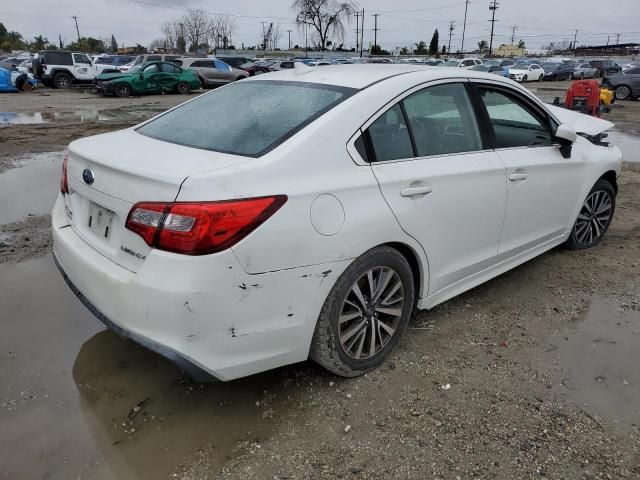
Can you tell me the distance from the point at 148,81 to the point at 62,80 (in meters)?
6.85

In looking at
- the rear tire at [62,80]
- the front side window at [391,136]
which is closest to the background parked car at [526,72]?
the rear tire at [62,80]

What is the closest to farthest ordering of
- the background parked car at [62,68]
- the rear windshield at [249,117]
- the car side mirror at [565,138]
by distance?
the rear windshield at [249,117] → the car side mirror at [565,138] → the background parked car at [62,68]

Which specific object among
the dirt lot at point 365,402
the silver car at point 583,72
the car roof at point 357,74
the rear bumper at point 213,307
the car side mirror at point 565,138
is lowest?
the silver car at point 583,72

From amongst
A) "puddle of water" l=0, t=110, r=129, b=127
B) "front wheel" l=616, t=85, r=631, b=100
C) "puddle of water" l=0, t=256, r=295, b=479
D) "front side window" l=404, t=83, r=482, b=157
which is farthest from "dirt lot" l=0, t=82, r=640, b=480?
"front wheel" l=616, t=85, r=631, b=100

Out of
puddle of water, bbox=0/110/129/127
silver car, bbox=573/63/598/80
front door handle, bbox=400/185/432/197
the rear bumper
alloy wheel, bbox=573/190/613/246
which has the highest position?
front door handle, bbox=400/185/432/197

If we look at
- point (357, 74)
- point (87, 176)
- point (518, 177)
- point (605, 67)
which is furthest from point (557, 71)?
point (87, 176)

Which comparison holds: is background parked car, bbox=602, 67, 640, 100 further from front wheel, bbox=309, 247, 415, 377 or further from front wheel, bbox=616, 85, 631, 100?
front wheel, bbox=309, 247, 415, 377

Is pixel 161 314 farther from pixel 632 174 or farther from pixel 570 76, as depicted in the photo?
pixel 570 76

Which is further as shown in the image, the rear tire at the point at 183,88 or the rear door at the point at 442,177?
the rear tire at the point at 183,88

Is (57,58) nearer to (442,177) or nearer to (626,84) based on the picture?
(626,84)

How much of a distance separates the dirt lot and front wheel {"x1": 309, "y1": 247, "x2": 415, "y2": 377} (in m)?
0.15

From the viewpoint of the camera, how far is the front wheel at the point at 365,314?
8.24ft

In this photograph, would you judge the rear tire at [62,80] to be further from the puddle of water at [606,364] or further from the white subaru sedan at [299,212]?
the puddle of water at [606,364]

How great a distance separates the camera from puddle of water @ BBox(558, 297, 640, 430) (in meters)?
2.65
